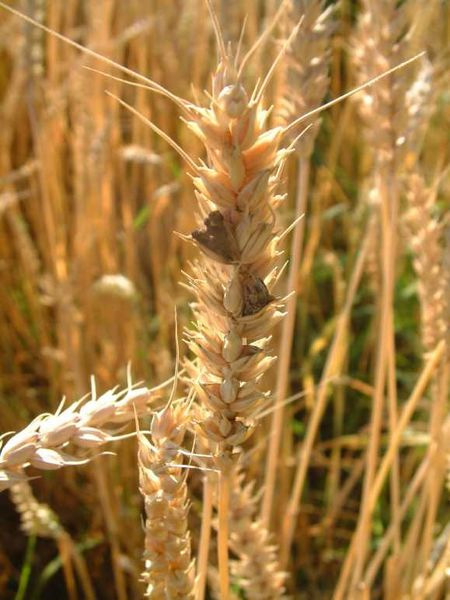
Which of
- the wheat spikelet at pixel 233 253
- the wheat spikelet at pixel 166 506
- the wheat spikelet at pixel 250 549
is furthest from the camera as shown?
the wheat spikelet at pixel 250 549

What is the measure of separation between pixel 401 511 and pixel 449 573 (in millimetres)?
244

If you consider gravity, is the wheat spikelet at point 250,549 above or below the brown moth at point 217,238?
below

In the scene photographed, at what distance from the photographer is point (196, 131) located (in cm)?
40

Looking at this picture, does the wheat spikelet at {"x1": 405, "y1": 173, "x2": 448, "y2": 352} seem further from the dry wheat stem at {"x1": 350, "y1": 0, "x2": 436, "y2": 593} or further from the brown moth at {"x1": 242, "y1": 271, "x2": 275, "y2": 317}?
the brown moth at {"x1": 242, "y1": 271, "x2": 275, "y2": 317}

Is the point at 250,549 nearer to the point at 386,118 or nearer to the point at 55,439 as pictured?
the point at 55,439

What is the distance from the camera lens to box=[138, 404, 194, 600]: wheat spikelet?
1.65ft

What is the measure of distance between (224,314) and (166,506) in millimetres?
156

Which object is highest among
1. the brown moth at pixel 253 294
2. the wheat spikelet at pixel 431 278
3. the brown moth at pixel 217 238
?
the brown moth at pixel 217 238

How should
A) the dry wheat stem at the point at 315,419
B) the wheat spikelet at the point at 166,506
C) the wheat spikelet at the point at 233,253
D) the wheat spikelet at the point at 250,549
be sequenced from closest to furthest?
the wheat spikelet at the point at 233,253, the wheat spikelet at the point at 166,506, the wheat spikelet at the point at 250,549, the dry wheat stem at the point at 315,419

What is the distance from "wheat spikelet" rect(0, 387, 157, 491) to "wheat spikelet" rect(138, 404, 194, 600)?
0.03 metres

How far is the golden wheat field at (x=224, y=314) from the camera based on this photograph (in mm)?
453

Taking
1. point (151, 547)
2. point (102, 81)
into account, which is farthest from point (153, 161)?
point (151, 547)

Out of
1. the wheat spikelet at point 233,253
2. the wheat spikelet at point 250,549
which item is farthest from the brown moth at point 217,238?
the wheat spikelet at point 250,549

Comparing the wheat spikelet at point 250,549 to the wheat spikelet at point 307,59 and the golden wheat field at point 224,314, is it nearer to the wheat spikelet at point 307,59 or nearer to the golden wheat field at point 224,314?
the golden wheat field at point 224,314
